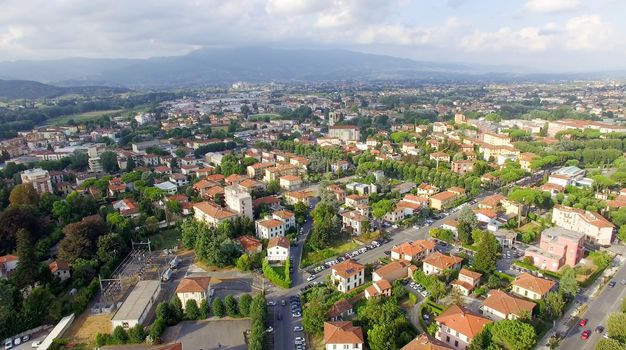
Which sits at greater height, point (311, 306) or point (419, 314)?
point (311, 306)

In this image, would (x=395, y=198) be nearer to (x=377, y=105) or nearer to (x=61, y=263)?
(x=61, y=263)

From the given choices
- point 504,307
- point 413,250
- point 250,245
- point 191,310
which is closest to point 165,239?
point 250,245

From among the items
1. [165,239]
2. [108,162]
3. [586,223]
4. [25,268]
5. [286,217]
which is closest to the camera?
[25,268]

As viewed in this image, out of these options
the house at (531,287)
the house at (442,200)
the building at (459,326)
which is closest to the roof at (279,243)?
the building at (459,326)

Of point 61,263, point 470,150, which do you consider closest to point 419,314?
point 61,263

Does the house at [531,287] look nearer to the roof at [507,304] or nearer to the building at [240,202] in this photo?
the roof at [507,304]

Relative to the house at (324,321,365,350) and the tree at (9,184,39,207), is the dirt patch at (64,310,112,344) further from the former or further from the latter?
the tree at (9,184,39,207)

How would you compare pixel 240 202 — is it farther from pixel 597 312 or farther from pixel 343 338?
pixel 597 312
